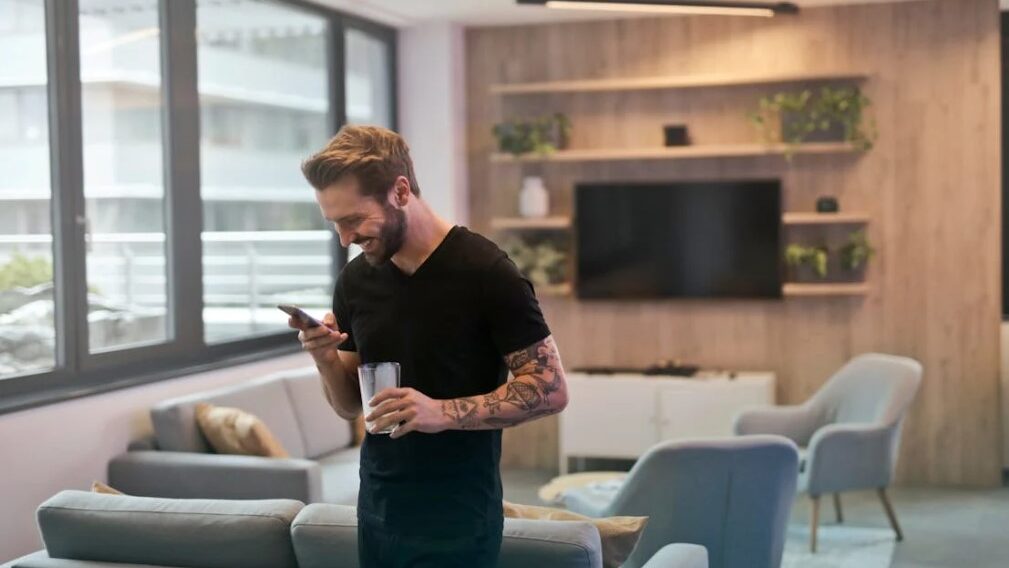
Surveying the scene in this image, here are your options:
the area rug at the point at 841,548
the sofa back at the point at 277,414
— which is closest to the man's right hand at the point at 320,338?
the sofa back at the point at 277,414

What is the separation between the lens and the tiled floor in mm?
5469

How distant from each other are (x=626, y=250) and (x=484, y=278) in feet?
16.5

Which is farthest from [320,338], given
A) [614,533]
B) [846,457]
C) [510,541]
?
[846,457]

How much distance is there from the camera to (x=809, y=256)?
22.4ft

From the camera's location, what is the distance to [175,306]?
5.57 metres

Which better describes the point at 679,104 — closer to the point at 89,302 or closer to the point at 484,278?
the point at 89,302

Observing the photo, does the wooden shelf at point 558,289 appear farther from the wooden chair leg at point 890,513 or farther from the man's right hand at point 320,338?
the man's right hand at point 320,338

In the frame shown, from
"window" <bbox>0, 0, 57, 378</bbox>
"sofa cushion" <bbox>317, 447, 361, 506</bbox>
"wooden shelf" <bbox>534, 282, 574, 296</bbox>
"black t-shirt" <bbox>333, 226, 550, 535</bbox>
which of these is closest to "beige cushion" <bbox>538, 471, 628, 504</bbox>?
"sofa cushion" <bbox>317, 447, 361, 506</bbox>

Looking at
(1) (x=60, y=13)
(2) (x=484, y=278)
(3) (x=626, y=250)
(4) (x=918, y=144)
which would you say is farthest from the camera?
(3) (x=626, y=250)

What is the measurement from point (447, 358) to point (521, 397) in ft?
0.47

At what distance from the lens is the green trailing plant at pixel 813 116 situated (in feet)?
21.9

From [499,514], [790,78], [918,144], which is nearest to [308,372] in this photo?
[790,78]

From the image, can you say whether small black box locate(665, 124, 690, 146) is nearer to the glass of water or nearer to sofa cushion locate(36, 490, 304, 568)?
sofa cushion locate(36, 490, 304, 568)

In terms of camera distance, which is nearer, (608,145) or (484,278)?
(484,278)
